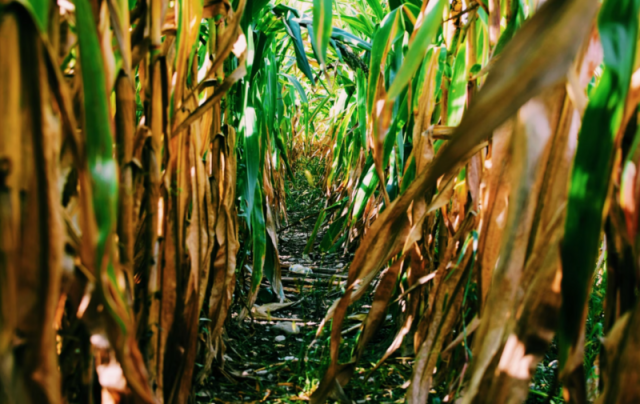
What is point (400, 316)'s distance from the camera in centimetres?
106

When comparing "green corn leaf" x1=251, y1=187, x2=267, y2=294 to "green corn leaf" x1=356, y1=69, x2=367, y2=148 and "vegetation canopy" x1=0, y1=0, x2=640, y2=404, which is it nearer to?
"vegetation canopy" x1=0, y1=0, x2=640, y2=404

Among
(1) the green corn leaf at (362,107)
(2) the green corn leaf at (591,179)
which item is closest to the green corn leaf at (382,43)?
(2) the green corn leaf at (591,179)

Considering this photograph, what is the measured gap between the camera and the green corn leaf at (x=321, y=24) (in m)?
0.50

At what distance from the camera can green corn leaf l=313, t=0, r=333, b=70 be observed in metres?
0.50

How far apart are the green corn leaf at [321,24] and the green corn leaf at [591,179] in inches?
11.3

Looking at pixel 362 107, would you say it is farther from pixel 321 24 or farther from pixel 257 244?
pixel 321 24

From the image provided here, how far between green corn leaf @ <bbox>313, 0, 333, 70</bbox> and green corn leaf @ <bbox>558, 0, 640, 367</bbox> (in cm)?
29

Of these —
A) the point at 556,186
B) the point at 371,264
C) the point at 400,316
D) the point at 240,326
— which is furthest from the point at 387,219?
the point at 240,326

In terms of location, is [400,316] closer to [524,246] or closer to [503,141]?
[503,141]

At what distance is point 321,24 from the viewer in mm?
508

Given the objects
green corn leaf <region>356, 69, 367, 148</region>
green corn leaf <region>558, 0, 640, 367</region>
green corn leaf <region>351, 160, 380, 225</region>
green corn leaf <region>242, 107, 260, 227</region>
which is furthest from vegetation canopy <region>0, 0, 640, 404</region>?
green corn leaf <region>356, 69, 367, 148</region>

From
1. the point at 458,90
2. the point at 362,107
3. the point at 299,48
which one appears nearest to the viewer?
the point at 458,90

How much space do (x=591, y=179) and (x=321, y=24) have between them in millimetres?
333

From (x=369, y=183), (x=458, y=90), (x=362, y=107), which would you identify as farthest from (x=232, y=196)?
(x=362, y=107)
